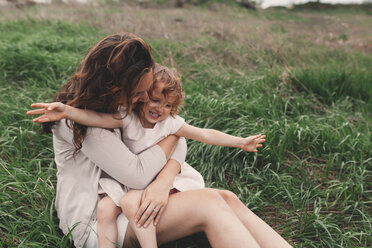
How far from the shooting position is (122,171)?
1416mm

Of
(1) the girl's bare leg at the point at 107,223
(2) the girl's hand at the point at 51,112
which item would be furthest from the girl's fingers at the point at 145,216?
(2) the girl's hand at the point at 51,112

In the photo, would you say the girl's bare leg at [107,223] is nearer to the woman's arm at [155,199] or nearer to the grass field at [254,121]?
the woman's arm at [155,199]

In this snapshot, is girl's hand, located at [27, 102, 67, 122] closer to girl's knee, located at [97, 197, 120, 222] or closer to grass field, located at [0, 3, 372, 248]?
girl's knee, located at [97, 197, 120, 222]

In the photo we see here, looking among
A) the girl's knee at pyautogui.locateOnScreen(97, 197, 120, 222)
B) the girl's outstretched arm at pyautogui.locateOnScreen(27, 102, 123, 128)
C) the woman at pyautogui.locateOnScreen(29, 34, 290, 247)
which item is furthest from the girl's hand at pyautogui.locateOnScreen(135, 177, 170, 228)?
the girl's outstretched arm at pyautogui.locateOnScreen(27, 102, 123, 128)

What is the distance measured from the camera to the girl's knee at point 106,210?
1.40 meters

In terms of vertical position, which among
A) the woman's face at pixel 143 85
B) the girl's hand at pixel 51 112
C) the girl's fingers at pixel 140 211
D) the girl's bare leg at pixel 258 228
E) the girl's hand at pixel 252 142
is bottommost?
the girl's bare leg at pixel 258 228

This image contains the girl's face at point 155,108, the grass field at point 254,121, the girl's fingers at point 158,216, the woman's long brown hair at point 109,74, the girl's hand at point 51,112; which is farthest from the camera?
the grass field at point 254,121

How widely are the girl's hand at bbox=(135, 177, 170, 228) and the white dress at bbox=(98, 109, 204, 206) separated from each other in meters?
0.13

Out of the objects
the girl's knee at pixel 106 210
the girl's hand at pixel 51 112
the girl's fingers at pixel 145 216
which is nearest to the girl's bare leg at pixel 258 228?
the girl's fingers at pixel 145 216

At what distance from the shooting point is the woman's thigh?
1.43 meters

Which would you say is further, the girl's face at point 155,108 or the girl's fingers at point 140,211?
the girl's face at point 155,108

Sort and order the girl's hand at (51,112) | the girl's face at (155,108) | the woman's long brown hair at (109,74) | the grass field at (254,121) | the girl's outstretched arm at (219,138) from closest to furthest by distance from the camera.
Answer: the girl's hand at (51,112)
the woman's long brown hair at (109,74)
the girl's face at (155,108)
the girl's outstretched arm at (219,138)
the grass field at (254,121)

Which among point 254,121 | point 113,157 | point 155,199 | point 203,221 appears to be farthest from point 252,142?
point 254,121

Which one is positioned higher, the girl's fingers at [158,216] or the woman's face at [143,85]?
the woman's face at [143,85]
